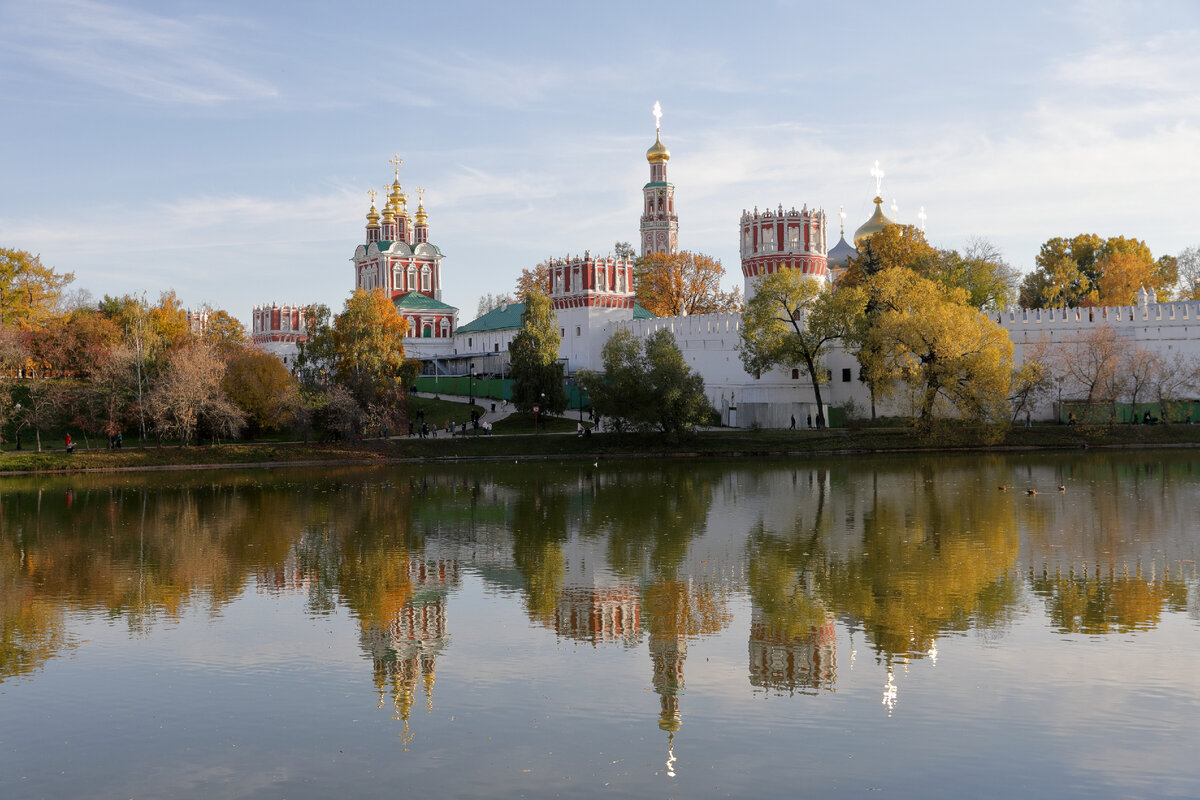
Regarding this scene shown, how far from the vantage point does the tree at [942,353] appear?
39906mm

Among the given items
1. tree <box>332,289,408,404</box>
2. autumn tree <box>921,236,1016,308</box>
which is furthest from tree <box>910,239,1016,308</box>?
tree <box>332,289,408,404</box>

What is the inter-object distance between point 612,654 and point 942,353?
3158 centimetres

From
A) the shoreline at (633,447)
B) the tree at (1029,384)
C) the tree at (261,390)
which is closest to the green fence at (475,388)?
the shoreline at (633,447)

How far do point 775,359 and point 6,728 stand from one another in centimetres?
3710

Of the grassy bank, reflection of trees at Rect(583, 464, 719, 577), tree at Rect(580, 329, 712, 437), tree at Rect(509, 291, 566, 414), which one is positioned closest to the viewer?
reflection of trees at Rect(583, 464, 719, 577)

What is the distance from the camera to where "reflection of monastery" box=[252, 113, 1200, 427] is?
4681 cm

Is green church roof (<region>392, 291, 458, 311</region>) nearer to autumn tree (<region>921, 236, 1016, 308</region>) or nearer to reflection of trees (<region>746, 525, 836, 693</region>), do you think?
autumn tree (<region>921, 236, 1016, 308</region>)

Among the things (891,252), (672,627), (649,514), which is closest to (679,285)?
(891,252)

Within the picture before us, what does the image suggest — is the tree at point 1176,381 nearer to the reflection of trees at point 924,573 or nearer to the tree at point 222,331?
the reflection of trees at point 924,573

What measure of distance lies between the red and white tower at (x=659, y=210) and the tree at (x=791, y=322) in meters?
27.0

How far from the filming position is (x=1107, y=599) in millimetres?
13609

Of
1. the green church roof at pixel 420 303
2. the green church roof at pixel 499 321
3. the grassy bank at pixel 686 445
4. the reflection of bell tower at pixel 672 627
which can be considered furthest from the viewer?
the green church roof at pixel 420 303

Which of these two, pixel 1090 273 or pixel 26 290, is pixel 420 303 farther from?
pixel 1090 273

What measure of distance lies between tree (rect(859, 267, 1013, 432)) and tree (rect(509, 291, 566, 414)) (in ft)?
42.9
